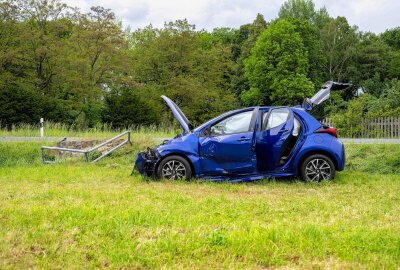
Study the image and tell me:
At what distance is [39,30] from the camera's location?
29766 millimetres

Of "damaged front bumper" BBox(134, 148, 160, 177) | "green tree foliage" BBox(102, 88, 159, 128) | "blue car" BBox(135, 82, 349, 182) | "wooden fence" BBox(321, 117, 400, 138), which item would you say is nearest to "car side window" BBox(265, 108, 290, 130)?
"blue car" BBox(135, 82, 349, 182)

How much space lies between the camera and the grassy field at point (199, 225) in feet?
12.1

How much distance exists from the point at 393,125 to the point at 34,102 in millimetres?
22312

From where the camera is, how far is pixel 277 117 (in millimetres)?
8703

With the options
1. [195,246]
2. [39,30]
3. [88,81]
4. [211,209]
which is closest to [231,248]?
[195,246]

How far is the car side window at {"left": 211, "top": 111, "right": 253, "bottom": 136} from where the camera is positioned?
874 centimetres

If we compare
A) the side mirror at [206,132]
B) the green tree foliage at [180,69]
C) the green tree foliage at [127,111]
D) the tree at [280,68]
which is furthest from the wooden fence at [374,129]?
the tree at [280,68]

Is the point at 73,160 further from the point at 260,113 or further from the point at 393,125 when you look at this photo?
the point at 393,125

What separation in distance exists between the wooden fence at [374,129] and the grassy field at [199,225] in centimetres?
1145

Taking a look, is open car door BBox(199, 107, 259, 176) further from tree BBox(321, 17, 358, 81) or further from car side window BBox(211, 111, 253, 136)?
tree BBox(321, 17, 358, 81)

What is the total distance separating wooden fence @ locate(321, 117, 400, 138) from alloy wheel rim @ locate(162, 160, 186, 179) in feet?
40.0

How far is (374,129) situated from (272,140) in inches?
496

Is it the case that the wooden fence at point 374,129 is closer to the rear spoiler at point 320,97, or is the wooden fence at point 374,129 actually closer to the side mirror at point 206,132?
the rear spoiler at point 320,97

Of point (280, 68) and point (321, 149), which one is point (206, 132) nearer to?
point (321, 149)
